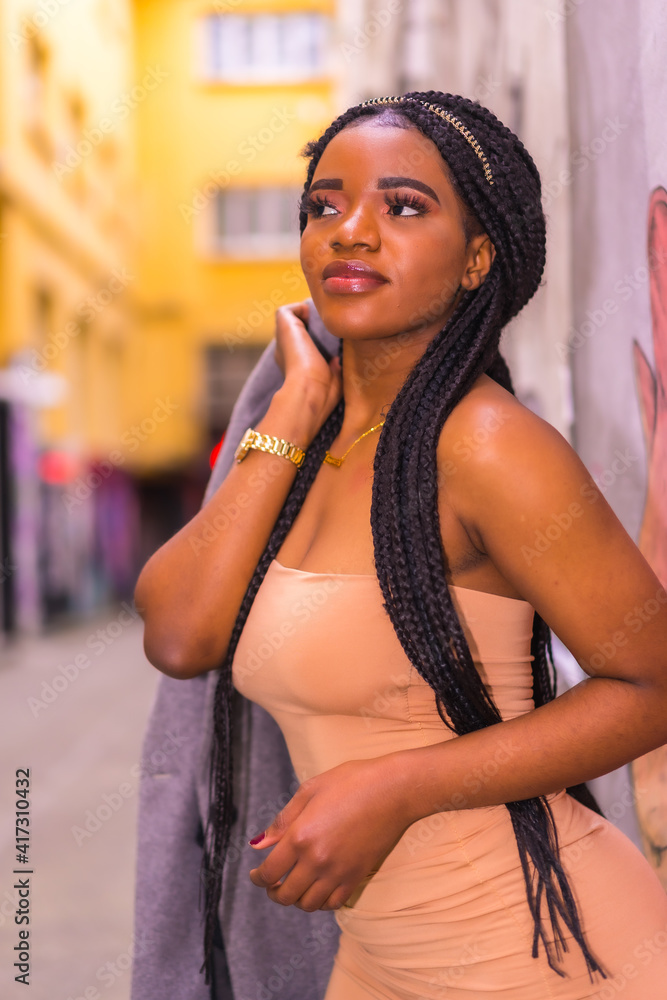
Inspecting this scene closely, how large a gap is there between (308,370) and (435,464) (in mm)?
485

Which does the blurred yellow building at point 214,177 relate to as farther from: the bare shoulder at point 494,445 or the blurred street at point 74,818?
the bare shoulder at point 494,445

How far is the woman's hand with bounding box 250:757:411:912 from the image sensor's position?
1182 mm

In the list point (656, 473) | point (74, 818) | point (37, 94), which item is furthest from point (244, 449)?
point (37, 94)

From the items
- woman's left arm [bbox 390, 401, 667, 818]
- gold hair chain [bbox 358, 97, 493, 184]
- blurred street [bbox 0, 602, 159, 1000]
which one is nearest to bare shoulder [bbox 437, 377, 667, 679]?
woman's left arm [bbox 390, 401, 667, 818]

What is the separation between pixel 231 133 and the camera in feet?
60.7

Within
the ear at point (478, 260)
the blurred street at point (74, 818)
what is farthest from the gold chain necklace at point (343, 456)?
the blurred street at point (74, 818)

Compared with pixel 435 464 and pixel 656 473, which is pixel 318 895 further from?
pixel 656 473

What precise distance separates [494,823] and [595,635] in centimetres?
30

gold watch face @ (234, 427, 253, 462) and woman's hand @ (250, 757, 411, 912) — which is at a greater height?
gold watch face @ (234, 427, 253, 462)

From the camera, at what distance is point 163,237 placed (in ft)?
60.6

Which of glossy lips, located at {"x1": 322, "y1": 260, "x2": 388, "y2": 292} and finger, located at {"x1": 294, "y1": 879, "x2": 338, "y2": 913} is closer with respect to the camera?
finger, located at {"x1": 294, "y1": 879, "x2": 338, "y2": 913}

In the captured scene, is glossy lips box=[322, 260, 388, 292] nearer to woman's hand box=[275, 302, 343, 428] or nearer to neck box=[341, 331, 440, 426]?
neck box=[341, 331, 440, 426]

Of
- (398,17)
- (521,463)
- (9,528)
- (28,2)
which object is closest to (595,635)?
(521,463)

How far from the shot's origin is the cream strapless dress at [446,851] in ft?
3.87
